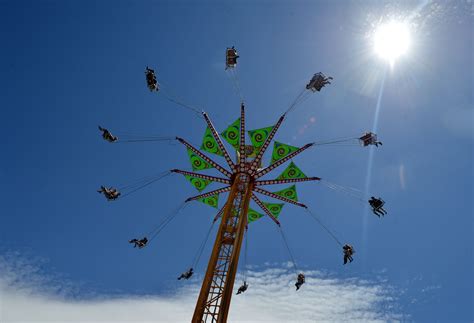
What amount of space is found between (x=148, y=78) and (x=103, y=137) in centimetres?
455

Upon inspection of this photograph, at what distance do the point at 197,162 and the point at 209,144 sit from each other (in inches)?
58.1

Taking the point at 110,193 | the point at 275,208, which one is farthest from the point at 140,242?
the point at 275,208

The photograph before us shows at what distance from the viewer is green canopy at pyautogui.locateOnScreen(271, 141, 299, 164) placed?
1920cm

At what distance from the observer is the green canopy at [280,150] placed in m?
19.2

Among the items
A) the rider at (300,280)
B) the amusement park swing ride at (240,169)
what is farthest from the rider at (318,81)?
the rider at (300,280)

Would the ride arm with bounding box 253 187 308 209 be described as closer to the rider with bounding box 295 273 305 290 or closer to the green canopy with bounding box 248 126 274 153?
the green canopy with bounding box 248 126 274 153

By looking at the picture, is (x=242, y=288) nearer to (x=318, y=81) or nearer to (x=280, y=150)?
(x=280, y=150)

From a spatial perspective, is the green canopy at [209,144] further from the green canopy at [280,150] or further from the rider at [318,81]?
the rider at [318,81]

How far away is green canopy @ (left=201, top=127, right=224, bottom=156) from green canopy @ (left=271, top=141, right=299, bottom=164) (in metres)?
3.15

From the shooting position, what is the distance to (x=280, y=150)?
1933 centimetres

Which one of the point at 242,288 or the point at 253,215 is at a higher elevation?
the point at 253,215

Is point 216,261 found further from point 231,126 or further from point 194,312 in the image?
point 231,126

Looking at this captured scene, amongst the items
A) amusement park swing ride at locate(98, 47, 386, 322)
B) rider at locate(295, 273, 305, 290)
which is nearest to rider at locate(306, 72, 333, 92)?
amusement park swing ride at locate(98, 47, 386, 322)

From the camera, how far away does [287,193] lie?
806 inches
